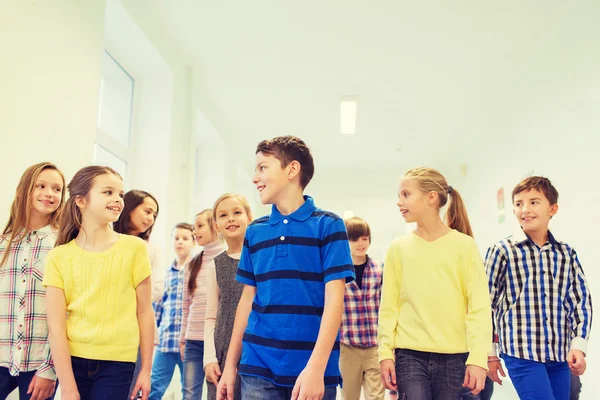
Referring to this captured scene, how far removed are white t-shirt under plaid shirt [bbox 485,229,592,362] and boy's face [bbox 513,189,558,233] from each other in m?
0.07

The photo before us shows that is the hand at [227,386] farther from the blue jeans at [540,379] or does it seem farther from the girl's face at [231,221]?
the blue jeans at [540,379]

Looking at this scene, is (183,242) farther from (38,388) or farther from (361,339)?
(38,388)

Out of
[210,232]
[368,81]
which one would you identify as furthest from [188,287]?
[368,81]

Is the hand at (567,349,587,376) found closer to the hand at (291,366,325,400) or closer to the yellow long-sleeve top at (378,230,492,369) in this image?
the yellow long-sleeve top at (378,230,492,369)

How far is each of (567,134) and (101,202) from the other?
142 inches

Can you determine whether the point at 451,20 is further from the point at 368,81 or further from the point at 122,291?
the point at 122,291

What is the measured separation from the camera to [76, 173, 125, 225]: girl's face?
1.71 m

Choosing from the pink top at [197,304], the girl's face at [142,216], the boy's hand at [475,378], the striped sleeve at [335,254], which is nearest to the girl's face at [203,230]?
the pink top at [197,304]

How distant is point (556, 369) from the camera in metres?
1.89

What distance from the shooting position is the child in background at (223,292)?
1866mm

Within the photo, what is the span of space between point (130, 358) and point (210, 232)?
1.34 metres

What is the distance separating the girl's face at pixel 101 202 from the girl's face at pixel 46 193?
0.26m

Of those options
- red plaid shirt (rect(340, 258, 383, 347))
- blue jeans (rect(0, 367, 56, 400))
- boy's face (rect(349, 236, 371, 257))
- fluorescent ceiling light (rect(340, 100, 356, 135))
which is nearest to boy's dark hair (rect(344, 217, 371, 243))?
boy's face (rect(349, 236, 371, 257))

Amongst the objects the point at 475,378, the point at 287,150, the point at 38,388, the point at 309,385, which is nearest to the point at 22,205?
the point at 38,388
